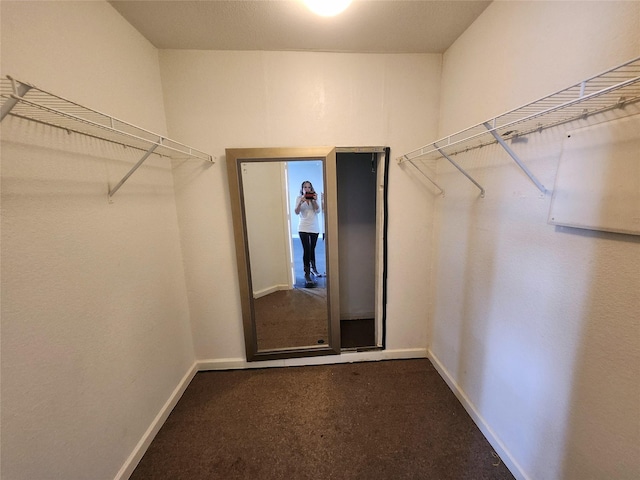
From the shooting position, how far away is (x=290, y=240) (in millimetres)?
2928

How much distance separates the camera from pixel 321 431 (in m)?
1.45

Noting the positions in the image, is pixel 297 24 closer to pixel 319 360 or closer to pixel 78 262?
pixel 78 262

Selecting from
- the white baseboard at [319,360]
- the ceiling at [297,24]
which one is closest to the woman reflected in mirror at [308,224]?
the white baseboard at [319,360]

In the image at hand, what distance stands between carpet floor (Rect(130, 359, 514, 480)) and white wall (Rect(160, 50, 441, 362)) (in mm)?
616

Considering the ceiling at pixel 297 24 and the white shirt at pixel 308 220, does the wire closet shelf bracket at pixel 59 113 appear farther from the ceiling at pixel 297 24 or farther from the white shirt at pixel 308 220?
the white shirt at pixel 308 220

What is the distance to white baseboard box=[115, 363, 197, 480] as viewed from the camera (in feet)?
3.98

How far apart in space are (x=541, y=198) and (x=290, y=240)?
2.33 metres

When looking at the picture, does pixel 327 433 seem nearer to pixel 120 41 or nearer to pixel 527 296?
pixel 527 296

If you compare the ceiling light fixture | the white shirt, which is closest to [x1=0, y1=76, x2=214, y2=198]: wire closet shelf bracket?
the ceiling light fixture

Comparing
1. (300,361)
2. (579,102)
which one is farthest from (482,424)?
(579,102)

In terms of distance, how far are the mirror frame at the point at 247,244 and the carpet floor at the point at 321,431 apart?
172mm

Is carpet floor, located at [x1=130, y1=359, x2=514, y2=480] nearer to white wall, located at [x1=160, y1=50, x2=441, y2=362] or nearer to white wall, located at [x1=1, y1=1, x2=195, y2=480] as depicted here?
white wall, located at [x1=1, y1=1, x2=195, y2=480]

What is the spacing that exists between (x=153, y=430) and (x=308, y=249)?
2.12 metres

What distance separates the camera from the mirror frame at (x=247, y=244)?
1.67 metres
